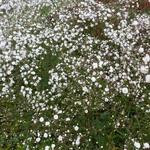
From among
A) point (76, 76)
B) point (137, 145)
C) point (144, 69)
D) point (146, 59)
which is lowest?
point (137, 145)

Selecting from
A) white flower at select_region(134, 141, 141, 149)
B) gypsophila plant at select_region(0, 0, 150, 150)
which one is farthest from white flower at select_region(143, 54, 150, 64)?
white flower at select_region(134, 141, 141, 149)

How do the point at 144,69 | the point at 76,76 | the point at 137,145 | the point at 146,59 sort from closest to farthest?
the point at 137,145
the point at 144,69
the point at 76,76
the point at 146,59

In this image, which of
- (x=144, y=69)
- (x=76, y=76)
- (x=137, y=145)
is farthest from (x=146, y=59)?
(x=137, y=145)

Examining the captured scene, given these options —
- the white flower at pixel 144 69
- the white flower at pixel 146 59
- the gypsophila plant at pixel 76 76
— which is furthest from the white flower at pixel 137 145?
the white flower at pixel 146 59

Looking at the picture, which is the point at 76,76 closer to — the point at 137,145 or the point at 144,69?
the point at 144,69

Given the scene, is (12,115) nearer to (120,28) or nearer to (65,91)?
(65,91)

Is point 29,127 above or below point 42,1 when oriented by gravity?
below

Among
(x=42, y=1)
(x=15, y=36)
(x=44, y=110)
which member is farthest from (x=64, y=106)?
(x=42, y=1)

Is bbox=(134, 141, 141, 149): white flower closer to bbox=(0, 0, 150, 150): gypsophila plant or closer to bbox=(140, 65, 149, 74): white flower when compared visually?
bbox=(0, 0, 150, 150): gypsophila plant
